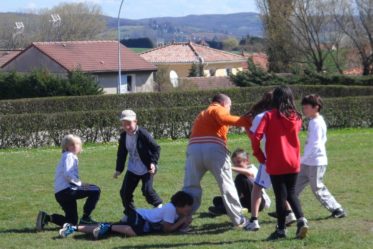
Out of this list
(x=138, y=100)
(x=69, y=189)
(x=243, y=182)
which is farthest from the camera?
(x=138, y=100)

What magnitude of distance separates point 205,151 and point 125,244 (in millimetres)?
1358

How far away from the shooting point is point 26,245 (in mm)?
8195

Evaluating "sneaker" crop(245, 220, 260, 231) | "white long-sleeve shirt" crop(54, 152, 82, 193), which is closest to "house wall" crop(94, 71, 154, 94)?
"white long-sleeve shirt" crop(54, 152, 82, 193)

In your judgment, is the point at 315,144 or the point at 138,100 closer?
the point at 315,144

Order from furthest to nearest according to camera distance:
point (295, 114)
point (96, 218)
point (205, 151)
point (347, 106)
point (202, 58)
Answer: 1. point (202, 58)
2. point (347, 106)
3. point (96, 218)
4. point (205, 151)
5. point (295, 114)

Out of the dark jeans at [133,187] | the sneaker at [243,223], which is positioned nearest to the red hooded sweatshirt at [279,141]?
the sneaker at [243,223]

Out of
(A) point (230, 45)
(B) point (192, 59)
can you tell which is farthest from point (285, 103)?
(A) point (230, 45)

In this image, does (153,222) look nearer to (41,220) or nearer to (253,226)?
(253,226)

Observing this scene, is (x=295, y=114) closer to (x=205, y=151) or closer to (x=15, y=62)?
(x=205, y=151)

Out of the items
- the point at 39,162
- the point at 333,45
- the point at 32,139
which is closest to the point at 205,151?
the point at 39,162

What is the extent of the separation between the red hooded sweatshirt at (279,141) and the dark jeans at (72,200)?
7.36 ft

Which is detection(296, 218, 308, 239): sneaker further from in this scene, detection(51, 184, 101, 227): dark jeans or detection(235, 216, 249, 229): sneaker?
detection(51, 184, 101, 227): dark jeans

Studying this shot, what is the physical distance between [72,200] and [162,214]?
1.13m

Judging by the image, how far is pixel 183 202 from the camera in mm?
8547
